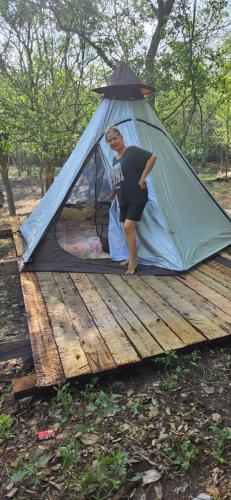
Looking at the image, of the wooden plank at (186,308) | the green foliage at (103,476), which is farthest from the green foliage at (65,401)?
the wooden plank at (186,308)

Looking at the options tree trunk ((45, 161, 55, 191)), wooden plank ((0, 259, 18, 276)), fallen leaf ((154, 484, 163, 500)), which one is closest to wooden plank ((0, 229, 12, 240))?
wooden plank ((0, 259, 18, 276))

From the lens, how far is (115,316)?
3.43 m

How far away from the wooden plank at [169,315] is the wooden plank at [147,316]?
3cm

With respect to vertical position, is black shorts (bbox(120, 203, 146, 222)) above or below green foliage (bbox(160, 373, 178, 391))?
above

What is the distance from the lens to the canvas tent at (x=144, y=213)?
4641mm

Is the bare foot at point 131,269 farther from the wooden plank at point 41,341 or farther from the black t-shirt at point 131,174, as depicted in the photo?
the wooden plank at point 41,341

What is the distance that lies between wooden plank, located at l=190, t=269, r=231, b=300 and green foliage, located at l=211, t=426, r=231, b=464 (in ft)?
5.75

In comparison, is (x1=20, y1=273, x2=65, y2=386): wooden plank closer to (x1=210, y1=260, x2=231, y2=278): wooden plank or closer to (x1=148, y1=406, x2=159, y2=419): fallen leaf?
(x1=148, y1=406, x2=159, y2=419): fallen leaf

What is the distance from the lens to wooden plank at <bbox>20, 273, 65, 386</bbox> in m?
2.62

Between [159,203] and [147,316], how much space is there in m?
1.77

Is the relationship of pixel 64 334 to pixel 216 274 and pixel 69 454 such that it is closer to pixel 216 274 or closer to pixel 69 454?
pixel 69 454

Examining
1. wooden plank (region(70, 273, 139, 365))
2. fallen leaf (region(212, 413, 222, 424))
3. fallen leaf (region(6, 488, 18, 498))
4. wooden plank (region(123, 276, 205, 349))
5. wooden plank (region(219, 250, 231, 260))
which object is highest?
wooden plank (region(219, 250, 231, 260))

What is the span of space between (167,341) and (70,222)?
3.96 metres

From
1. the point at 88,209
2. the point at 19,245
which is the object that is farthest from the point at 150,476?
the point at 88,209
